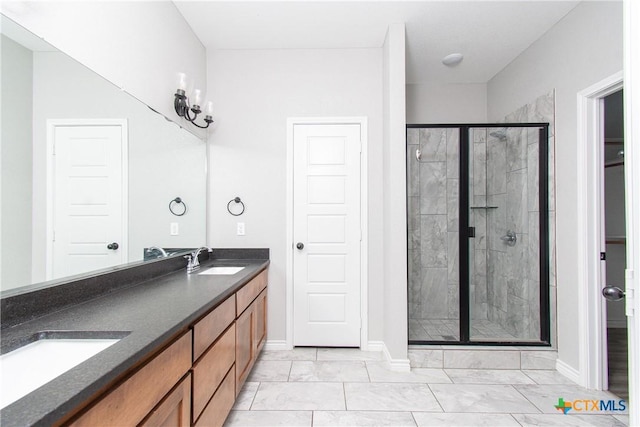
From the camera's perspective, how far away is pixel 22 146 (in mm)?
1068

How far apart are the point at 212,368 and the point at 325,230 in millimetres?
1598

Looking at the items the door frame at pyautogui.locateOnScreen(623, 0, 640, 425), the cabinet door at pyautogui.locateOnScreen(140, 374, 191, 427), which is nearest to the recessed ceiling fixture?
the door frame at pyautogui.locateOnScreen(623, 0, 640, 425)

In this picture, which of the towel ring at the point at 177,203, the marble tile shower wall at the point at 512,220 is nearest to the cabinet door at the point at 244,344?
the towel ring at the point at 177,203

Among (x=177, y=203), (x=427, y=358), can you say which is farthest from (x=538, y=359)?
(x=177, y=203)

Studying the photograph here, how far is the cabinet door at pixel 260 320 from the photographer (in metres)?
2.31

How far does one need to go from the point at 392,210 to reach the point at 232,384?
1688 millimetres

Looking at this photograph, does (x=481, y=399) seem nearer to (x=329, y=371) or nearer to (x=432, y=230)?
(x=329, y=371)

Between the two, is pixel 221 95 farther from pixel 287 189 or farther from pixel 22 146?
pixel 22 146

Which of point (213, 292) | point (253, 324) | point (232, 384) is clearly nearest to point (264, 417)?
point (232, 384)

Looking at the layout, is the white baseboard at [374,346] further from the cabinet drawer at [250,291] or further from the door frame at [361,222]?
the cabinet drawer at [250,291]

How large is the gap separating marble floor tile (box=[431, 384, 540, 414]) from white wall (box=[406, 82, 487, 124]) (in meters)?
2.73

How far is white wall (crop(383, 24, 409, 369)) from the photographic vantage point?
234cm

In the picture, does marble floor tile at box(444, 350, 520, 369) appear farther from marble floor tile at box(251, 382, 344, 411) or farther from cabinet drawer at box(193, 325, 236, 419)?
cabinet drawer at box(193, 325, 236, 419)

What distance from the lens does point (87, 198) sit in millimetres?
1350
